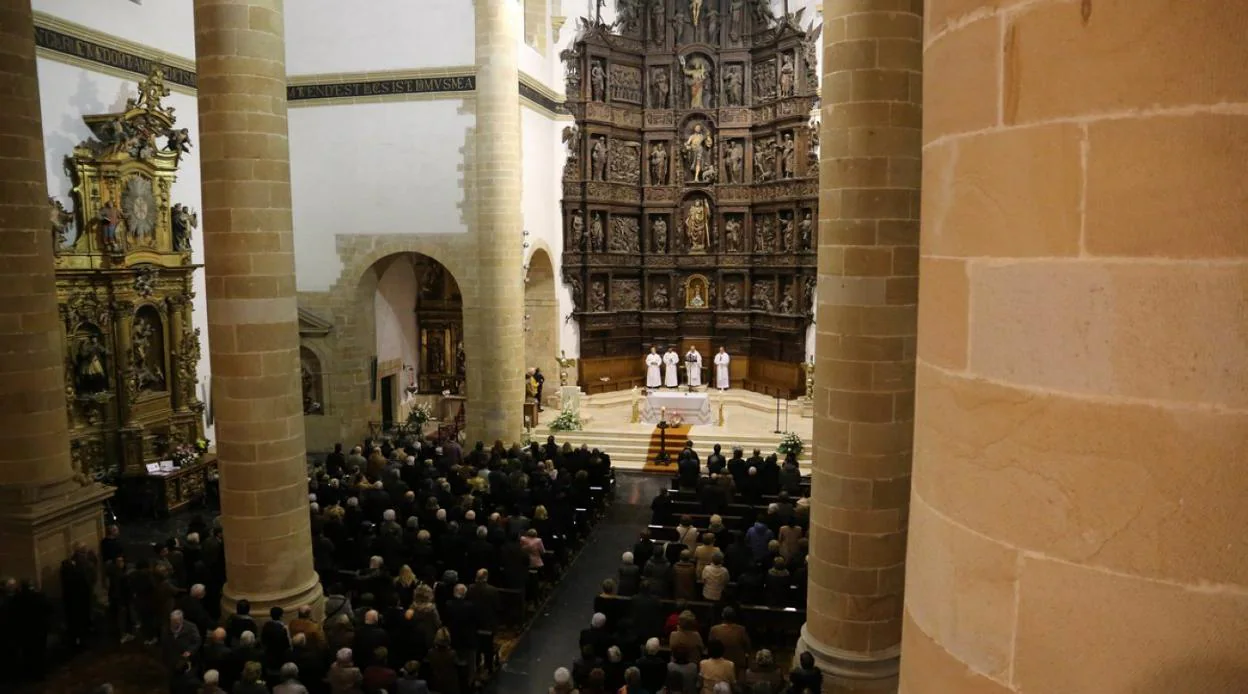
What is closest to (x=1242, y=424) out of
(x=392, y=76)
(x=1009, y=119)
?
(x=1009, y=119)

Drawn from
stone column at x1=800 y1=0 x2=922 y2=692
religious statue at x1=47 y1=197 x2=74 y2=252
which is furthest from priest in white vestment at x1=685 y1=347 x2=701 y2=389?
stone column at x1=800 y1=0 x2=922 y2=692

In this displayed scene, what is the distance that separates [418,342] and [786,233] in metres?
10.9

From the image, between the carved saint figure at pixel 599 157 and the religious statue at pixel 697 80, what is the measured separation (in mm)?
3057

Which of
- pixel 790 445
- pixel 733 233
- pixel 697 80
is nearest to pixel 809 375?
pixel 790 445

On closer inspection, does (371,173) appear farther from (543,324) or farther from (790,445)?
(790,445)

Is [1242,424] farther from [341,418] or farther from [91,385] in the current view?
[341,418]

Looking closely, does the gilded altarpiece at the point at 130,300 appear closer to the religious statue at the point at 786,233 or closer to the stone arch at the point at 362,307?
the stone arch at the point at 362,307

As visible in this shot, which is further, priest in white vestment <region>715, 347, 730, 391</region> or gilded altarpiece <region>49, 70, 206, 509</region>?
priest in white vestment <region>715, 347, 730, 391</region>

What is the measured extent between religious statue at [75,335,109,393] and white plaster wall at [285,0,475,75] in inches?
319

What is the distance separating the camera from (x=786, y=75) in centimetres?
2348

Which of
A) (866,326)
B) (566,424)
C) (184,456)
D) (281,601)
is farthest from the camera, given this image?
(566,424)

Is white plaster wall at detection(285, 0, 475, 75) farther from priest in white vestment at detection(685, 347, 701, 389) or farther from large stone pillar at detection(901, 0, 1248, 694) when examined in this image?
large stone pillar at detection(901, 0, 1248, 694)

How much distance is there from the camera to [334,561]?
447 inches

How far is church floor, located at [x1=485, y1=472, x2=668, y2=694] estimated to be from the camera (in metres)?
9.72
